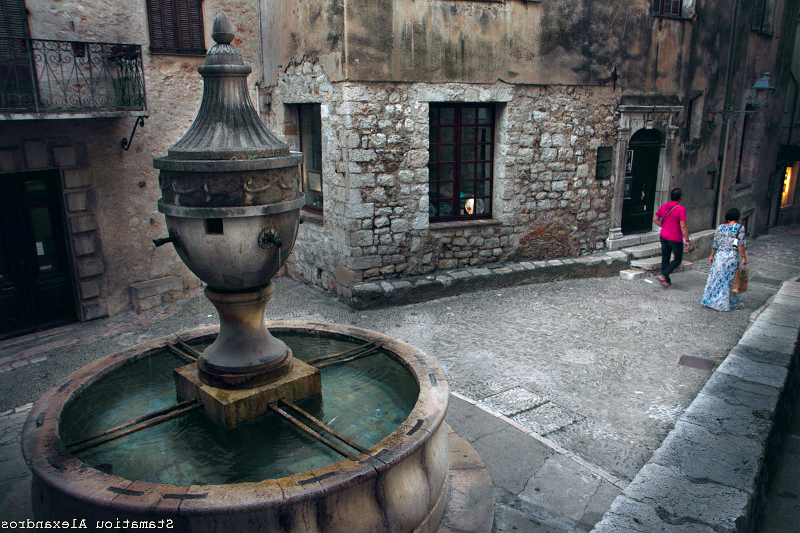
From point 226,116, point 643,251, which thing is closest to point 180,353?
point 226,116

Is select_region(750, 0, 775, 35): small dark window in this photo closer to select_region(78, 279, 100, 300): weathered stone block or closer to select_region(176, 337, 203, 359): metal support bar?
select_region(176, 337, 203, 359): metal support bar

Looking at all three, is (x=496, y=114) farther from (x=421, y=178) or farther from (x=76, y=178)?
(x=76, y=178)

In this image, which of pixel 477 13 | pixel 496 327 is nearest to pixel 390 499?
pixel 496 327

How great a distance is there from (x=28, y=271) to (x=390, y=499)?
671cm

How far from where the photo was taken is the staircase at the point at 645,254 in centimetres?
1037

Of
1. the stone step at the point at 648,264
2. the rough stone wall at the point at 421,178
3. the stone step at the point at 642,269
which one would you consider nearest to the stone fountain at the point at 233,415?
the rough stone wall at the point at 421,178

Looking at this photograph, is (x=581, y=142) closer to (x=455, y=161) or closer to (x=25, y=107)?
(x=455, y=161)

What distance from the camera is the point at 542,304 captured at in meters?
8.69

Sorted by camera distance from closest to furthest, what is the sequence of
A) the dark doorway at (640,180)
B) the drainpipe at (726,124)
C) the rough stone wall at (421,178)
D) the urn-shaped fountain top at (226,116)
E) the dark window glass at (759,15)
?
the urn-shaped fountain top at (226,116), the rough stone wall at (421,178), the dark doorway at (640,180), the drainpipe at (726,124), the dark window glass at (759,15)

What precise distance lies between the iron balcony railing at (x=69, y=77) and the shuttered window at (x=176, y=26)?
543mm

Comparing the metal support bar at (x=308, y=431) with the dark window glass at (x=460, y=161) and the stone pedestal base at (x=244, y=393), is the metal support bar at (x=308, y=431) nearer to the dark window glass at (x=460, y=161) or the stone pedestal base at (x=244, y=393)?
the stone pedestal base at (x=244, y=393)

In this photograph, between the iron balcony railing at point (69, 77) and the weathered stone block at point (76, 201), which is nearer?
the iron balcony railing at point (69, 77)

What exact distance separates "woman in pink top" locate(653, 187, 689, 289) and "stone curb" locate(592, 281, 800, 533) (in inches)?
146

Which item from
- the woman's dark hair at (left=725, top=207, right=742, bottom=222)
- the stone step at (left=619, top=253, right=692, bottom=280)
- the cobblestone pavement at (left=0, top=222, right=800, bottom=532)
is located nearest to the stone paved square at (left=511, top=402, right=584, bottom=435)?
the cobblestone pavement at (left=0, top=222, right=800, bottom=532)
